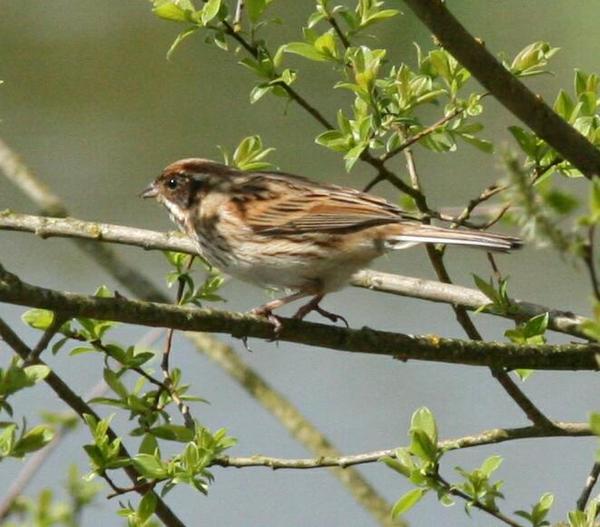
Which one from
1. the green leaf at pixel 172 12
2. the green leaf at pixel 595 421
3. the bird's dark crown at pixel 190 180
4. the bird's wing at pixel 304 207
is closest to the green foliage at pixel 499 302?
the bird's wing at pixel 304 207

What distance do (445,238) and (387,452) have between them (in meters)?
0.53

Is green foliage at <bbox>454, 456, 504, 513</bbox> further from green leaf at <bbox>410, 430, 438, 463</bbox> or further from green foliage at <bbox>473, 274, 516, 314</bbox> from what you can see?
green foliage at <bbox>473, 274, 516, 314</bbox>

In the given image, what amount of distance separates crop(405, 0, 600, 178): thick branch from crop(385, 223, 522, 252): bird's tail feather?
0.30 metres

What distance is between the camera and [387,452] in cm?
294

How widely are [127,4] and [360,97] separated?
355 cm

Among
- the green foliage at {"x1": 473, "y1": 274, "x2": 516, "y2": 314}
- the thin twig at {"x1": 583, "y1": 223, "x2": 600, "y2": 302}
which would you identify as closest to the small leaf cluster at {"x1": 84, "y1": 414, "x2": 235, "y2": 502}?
the green foliage at {"x1": 473, "y1": 274, "x2": 516, "y2": 314}

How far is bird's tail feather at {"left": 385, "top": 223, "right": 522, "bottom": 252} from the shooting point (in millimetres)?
2992

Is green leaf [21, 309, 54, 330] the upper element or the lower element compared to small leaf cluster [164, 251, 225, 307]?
upper

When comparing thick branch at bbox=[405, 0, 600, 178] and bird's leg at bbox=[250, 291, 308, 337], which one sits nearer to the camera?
thick branch at bbox=[405, 0, 600, 178]

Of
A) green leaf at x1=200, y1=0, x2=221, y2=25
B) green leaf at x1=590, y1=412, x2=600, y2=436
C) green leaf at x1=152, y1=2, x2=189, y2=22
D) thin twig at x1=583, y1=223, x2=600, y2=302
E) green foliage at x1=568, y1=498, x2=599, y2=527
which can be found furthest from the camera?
green leaf at x1=152, y1=2, x2=189, y2=22

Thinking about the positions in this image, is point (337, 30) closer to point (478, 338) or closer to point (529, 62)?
point (529, 62)

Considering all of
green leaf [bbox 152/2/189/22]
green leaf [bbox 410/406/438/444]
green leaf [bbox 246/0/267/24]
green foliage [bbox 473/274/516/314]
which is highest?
green leaf [bbox 152/2/189/22]

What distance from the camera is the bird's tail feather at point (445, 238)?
2.99m

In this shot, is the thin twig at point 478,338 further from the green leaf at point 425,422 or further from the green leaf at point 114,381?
the green leaf at point 114,381
